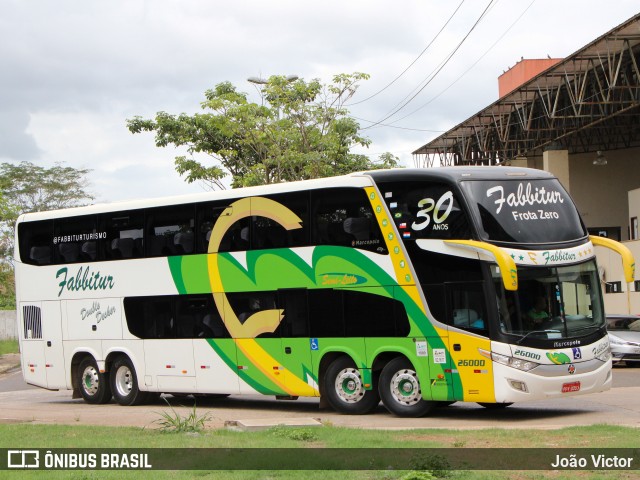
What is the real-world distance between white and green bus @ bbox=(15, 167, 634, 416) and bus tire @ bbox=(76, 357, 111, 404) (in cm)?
4

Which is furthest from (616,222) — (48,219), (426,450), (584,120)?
(426,450)

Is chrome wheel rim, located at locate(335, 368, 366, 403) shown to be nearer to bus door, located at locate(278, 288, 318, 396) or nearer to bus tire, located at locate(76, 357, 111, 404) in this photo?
bus door, located at locate(278, 288, 318, 396)

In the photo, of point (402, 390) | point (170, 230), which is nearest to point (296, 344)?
point (402, 390)

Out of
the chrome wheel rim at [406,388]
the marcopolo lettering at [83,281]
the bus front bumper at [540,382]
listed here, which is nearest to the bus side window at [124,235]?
the marcopolo lettering at [83,281]

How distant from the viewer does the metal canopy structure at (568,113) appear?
35531mm

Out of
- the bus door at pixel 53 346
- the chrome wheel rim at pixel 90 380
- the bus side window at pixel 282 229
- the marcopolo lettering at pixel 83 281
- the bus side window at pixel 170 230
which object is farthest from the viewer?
the bus door at pixel 53 346

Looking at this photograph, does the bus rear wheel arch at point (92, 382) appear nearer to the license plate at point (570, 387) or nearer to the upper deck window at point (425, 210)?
the upper deck window at point (425, 210)

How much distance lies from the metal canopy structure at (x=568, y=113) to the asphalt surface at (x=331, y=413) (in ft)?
44.6

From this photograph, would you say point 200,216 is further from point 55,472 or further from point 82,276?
point 55,472

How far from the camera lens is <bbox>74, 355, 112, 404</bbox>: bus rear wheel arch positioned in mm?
22625

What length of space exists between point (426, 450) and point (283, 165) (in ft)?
88.4

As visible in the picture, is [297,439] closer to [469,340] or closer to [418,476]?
[418,476]

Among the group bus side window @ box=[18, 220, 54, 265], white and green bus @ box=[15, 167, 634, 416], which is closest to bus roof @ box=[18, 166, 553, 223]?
white and green bus @ box=[15, 167, 634, 416]

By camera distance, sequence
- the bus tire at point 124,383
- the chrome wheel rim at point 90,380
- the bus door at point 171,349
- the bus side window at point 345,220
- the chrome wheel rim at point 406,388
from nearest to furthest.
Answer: the chrome wheel rim at point 406,388
the bus side window at point 345,220
the bus door at point 171,349
the bus tire at point 124,383
the chrome wheel rim at point 90,380
